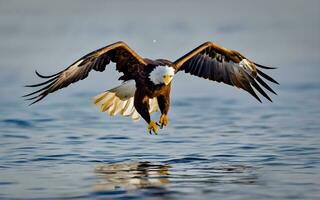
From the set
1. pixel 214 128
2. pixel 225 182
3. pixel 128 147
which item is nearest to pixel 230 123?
pixel 214 128

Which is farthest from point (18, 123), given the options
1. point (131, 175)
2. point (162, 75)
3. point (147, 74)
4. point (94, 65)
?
point (131, 175)

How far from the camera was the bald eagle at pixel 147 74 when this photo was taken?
874cm

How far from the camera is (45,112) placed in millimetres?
12734

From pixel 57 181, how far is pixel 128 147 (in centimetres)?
206

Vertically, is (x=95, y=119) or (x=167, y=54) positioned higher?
(x=167, y=54)

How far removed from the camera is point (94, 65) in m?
9.09

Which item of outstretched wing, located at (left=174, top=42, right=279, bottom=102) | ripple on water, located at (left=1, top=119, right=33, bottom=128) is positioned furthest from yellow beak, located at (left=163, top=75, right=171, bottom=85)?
ripple on water, located at (left=1, top=119, right=33, bottom=128)

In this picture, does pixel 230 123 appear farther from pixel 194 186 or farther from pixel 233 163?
pixel 194 186

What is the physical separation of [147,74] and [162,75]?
14.0 inches

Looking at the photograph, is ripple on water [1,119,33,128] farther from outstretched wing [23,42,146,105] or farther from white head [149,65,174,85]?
white head [149,65,174,85]

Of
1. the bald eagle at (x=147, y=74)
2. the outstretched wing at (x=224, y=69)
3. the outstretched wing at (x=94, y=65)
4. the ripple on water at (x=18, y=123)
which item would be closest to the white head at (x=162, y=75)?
the bald eagle at (x=147, y=74)

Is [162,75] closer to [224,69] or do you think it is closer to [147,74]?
[147,74]

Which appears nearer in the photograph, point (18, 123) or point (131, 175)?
point (131, 175)

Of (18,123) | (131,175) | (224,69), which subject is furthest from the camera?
(18,123)
